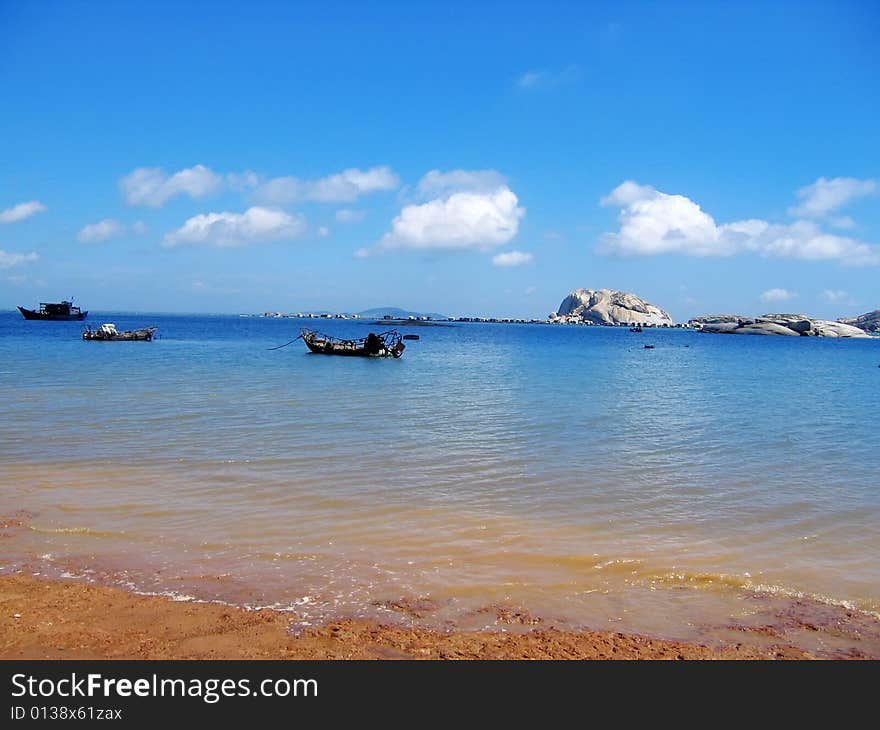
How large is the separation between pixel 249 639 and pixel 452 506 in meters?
5.05

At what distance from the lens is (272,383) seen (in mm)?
29422

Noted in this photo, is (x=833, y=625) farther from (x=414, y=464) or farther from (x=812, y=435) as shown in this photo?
(x=812, y=435)

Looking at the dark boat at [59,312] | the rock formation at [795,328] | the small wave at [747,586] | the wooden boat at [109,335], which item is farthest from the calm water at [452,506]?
the rock formation at [795,328]

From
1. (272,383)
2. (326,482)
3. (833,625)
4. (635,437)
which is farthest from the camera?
(272,383)

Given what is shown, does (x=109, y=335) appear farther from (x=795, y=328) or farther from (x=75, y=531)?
(x=795, y=328)

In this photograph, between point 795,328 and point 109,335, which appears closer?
point 109,335

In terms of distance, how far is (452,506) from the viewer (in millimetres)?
10172

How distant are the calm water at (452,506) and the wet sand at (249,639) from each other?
0.37 meters

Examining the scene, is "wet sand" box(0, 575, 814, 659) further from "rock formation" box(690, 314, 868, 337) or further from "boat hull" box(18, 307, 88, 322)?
"rock formation" box(690, 314, 868, 337)

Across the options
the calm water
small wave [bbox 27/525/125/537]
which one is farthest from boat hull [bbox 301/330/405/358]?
small wave [bbox 27/525/125/537]

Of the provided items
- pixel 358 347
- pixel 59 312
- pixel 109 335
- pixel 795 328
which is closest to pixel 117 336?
pixel 109 335

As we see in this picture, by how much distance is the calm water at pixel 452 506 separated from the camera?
6.93m
